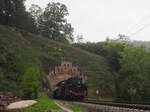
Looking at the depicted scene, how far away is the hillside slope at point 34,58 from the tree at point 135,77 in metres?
8.37

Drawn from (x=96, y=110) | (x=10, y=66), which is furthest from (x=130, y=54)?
(x=96, y=110)

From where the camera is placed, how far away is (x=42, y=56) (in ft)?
162

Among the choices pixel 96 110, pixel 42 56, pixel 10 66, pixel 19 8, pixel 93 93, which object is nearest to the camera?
pixel 96 110

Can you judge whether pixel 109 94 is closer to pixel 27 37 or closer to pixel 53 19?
pixel 27 37

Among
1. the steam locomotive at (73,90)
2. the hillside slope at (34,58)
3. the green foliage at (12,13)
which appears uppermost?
the green foliage at (12,13)

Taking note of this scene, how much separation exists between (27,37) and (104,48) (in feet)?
93.3

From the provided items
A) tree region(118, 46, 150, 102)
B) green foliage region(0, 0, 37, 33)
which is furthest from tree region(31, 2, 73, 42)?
tree region(118, 46, 150, 102)

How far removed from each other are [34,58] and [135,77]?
75.9 ft

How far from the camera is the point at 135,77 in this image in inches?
1491

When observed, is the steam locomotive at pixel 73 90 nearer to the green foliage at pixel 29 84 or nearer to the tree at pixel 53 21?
the green foliage at pixel 29 84

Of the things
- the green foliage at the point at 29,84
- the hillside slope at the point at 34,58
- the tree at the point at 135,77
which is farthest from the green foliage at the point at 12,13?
the green foliage at the point at 29,84

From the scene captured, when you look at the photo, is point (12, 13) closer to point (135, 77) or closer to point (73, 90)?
point (135, 77)

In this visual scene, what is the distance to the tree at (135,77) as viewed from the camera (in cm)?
3650

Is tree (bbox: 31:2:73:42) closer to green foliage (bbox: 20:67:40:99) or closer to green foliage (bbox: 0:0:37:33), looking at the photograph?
green foliage (bbox: 0:0:37:33)
